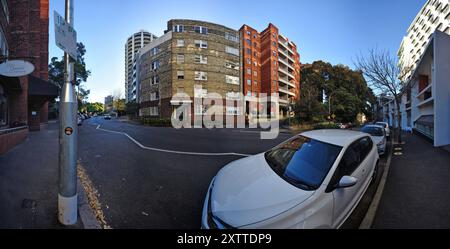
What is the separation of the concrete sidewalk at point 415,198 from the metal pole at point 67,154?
487 centimetres

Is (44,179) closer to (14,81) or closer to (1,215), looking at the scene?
(1,215)

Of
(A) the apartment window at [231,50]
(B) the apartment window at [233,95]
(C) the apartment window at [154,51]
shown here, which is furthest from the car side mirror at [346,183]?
(C) the apartment window at [154,51]

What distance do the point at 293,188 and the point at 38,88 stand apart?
20694mm

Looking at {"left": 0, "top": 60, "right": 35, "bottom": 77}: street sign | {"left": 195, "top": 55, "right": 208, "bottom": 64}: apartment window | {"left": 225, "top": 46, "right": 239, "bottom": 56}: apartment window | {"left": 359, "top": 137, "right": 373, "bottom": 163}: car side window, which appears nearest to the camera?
{"left": 359, "top": 137, "right": 373, "bottom": 163}: car side window

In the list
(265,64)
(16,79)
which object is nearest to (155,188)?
(16,79)

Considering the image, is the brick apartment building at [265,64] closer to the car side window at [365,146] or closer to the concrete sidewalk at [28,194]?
the car side window at [365,146]

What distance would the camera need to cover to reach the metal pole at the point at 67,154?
2.92m

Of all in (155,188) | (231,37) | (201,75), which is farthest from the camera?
(231,37)

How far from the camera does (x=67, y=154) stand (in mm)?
2934

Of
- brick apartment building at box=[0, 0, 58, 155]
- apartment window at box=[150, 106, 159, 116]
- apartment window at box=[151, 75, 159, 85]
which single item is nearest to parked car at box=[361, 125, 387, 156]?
brick apartment building at box=[0, 0, 58, 155]

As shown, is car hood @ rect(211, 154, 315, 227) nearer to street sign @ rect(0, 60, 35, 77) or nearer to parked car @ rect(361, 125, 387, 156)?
parked car @ rect(361, 125, 387, 156)

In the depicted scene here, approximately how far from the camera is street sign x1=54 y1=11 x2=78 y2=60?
2.84 meters

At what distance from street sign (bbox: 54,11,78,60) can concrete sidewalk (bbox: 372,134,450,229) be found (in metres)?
5.69

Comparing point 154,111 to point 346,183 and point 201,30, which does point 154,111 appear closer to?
point 201,30
